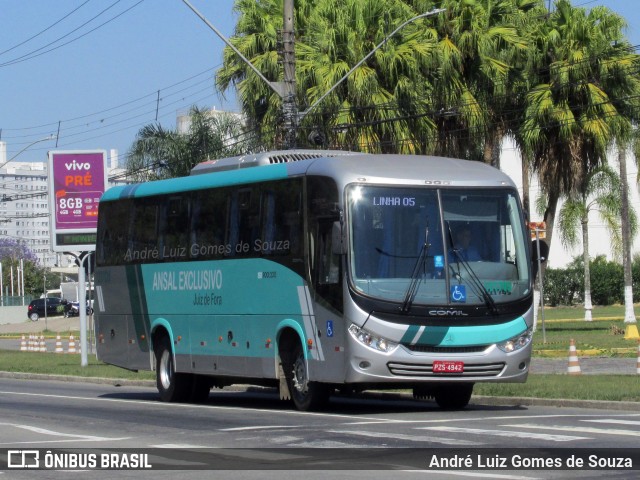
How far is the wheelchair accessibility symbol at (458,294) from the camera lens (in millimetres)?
17969

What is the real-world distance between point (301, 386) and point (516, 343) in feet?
10.5

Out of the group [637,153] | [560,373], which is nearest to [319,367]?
[560,373]

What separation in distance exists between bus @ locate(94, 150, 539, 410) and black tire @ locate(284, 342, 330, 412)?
0.08ft

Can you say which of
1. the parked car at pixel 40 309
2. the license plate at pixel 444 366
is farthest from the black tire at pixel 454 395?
the parked car at pixel 40 309

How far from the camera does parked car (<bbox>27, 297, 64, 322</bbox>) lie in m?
100

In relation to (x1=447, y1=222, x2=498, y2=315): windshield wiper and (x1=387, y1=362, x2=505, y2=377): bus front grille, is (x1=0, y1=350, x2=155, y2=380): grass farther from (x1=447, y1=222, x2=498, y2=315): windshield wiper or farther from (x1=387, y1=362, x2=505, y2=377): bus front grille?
(x1=447, y1=222, x2=498, y2=315): windshield wiper

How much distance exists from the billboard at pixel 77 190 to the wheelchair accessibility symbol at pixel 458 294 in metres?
20.2

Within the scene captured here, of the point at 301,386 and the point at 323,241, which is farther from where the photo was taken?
the point at 301,386

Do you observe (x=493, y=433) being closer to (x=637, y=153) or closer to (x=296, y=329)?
(x=296, y=329)

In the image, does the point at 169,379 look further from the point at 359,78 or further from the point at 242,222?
the point at 359,78

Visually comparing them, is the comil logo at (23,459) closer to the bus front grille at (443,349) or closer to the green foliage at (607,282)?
the bus front grille at (443,349)

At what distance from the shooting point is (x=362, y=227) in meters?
18.1

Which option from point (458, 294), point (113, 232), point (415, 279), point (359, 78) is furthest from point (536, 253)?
point (359, 78)

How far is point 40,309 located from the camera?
101 m
